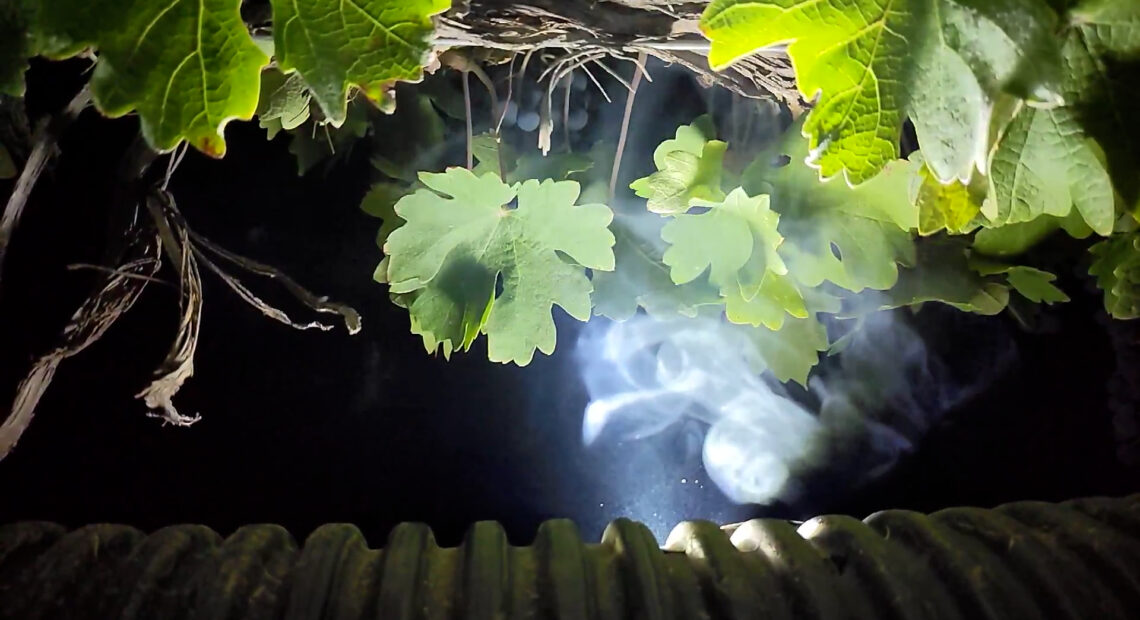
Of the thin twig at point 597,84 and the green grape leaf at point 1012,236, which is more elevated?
the thin twig at point 597,84

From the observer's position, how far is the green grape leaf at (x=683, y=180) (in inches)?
32.9

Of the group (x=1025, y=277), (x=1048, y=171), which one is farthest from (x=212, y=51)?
(x=1025, y=277)

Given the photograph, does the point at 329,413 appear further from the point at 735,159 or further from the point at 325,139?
the point at 735,159

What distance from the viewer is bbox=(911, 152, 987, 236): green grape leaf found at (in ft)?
2.11

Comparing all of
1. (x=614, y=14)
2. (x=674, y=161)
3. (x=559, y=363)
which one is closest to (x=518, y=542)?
(x=559, y=363)

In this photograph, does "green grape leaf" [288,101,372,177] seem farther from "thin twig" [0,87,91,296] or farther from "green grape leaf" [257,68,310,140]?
"thin twig" [0,87,91,296]

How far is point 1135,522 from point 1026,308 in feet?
1.52

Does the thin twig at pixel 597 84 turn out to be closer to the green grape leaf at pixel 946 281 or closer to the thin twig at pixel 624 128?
the thin twig at pixel 624 128

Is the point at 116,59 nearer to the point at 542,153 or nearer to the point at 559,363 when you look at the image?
the point at 542,153

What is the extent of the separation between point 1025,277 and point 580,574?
0.70 m

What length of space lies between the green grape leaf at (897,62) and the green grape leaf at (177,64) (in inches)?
12.5

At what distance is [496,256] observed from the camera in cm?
83

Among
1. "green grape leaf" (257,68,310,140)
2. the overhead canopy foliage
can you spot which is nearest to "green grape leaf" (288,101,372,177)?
the overhead canopy foliage

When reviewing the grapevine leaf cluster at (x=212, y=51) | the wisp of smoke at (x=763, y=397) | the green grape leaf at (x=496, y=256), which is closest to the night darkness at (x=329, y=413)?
the wisp of smoke at (x=763, y=397)
